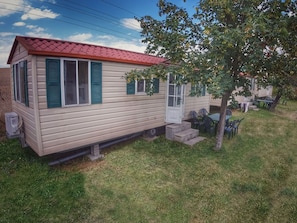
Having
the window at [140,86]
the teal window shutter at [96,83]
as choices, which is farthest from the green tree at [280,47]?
the teal window shutter at [96,83]

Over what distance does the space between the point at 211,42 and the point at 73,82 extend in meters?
3.74

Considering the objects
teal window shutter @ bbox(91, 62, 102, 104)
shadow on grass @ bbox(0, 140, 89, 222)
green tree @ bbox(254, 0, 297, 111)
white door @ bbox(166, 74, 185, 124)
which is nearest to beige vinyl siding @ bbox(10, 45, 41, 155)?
shadow on grass @ bbox(0, 140, 89, 222)

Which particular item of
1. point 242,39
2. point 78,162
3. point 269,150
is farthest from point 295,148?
point 78,162

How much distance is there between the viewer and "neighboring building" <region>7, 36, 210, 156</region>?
14.1ft

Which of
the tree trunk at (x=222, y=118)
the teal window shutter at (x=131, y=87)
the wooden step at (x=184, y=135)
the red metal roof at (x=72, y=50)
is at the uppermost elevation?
the red metal roof at (x=72, y=50)

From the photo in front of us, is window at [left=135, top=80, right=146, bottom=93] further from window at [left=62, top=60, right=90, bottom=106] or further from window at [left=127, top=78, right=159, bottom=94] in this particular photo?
window at [left=62, top=60, right=90, bottom=106]

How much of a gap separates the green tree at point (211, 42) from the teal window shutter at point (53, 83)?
1861 millimetres

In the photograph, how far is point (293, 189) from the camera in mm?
4109

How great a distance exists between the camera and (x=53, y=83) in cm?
439

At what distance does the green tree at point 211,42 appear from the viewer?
4.37 meters

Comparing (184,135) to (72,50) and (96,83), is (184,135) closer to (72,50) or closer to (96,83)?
(96,83)

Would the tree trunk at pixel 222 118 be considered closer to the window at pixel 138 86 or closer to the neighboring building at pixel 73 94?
the window at pixel 138 86

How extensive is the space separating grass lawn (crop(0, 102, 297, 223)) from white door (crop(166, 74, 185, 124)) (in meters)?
1.52

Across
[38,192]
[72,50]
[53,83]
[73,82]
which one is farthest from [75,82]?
[38,192]
